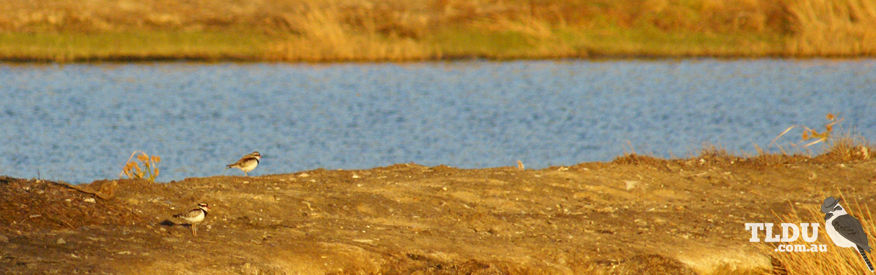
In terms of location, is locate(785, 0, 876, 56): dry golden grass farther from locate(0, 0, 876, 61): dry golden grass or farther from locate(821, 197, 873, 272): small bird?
locate(821, 197, 873, 272): small bird

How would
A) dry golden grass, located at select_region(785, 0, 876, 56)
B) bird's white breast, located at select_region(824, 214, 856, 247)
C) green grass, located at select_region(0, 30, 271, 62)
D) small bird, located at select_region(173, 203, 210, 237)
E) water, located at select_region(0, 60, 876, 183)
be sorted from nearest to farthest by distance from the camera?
1. bird's white breast, located at select_region(824, 214, 856, 247)
2. small bird, located at select_region(173, 203, 210, 237)
3. water, located at select_region(0, 60, 876, 183)
4. green grass, located at select_region(0, 30, 271, 62)
5. dry golden grass, located at select_region(785, 0, 876, 56)

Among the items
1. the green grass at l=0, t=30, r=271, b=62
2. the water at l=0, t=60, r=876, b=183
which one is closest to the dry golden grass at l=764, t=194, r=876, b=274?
the water at l=0, t=60, r=876, b=183

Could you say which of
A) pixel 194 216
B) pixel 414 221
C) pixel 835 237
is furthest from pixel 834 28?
pixel 194 216

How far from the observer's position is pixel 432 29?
40.4 m

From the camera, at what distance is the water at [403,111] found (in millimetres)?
20266

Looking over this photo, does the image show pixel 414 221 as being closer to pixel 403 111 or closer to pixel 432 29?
pixel 403 111

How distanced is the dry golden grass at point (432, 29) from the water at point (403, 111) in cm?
150

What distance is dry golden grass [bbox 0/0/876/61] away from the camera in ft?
121

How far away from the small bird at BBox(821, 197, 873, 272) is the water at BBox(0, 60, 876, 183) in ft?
31.7

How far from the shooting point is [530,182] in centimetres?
1323

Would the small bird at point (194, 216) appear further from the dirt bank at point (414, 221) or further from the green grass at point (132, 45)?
the green grass at point (132, 45)

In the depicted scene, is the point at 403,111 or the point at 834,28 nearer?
the point at 403,111

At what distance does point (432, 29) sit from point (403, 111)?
14419 mm

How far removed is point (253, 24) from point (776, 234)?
99.4 feet
